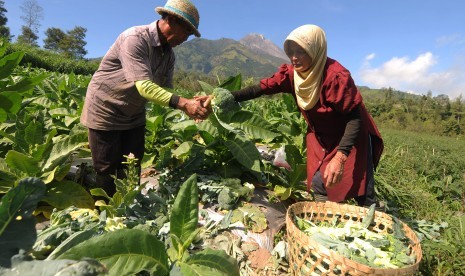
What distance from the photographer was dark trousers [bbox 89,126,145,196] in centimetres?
252

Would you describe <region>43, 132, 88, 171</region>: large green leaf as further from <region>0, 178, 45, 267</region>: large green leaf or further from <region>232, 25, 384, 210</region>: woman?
<region>0, 178, 45, 267</region>: large green leaf

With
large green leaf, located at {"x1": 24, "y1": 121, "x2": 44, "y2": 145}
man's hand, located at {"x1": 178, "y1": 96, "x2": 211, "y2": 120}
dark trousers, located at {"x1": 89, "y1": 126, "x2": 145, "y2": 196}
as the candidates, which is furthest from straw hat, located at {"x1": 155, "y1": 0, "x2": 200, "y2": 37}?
large green leaf, located at {"x1": 24, "y1": 121, "x2": 44, "y2": 145}

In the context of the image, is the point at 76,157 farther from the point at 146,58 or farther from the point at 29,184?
the point at 29,184

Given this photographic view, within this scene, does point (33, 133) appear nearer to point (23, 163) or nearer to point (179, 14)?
point (23, 163)

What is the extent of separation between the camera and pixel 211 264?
54.7 inches

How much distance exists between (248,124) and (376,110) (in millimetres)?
31044

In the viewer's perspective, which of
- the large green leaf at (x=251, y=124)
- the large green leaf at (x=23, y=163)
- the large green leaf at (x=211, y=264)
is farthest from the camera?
the large green leaf at (x=251, y=124)

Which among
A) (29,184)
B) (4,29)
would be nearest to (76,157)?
(29,184)

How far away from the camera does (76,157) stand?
3.22 meters

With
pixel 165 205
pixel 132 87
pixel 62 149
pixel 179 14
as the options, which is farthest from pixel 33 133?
pixel 179 14

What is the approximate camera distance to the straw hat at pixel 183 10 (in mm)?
2152

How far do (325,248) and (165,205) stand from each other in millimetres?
1025

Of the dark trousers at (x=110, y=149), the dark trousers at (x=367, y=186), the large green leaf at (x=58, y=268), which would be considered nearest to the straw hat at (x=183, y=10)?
the dark trousers at (x=110, y=149)

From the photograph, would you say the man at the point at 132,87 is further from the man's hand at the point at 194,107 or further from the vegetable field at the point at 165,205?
the vegetable field at the point at 165,205
